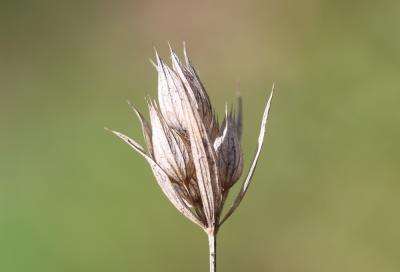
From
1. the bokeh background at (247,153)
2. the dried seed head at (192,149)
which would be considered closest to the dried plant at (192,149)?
the dried seed head at (192,149)

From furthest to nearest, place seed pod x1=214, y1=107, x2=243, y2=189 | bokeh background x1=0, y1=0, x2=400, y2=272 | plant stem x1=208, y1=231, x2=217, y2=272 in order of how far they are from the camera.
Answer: bokeh background x1=0, y1=0, x2=400, y2=272
seed pod x1=214, y1=107, x2=243, y2=189
plant stem x1=208, y1=231, x2=217, y2=272

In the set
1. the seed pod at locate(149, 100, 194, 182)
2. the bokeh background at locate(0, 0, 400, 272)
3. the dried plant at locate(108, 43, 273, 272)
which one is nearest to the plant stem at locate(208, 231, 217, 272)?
the dried plant at locate(108, 43, 273, 272)

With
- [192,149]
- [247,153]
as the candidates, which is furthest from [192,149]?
[247,153]

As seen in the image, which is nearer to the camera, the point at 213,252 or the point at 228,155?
the point at 213,252

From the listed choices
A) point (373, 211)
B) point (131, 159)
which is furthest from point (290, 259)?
point (131, 159)

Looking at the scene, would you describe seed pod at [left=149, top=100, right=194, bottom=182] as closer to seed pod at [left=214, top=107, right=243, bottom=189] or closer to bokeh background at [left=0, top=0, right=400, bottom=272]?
seed pod at [left=214, top=107, right=243, bottom=189]

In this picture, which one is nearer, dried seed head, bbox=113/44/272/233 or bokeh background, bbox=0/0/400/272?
dried seed head, bbox=113/44/272/233

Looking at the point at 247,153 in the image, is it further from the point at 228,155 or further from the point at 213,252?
the point at 213,252
